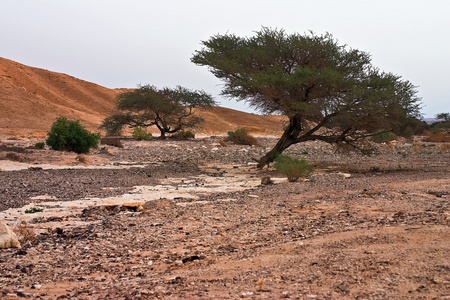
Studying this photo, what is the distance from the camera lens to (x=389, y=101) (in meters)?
17.0

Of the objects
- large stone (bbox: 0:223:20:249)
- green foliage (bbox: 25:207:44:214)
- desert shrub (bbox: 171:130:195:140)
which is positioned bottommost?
green foliage (bbox: 25:207:44:214)

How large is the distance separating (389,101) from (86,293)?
1483cm

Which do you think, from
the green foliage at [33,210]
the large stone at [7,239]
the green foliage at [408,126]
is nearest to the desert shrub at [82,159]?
the green foliage at [33,210]

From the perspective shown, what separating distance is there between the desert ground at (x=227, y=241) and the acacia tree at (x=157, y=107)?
27.5 metres

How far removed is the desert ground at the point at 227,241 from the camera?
13.9 ft

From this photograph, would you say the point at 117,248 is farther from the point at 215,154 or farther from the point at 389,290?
the point at 215,154

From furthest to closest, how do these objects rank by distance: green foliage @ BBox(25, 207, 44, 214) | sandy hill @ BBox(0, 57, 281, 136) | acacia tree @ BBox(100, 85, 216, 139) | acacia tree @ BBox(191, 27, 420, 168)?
sandy hill @ BBox(0, 57, 281, 136)
acacia tree @ BBox(100, 85, 216, 139)
acacia tree @ BBox(191, 27, 420, 168)
green foliage @ BBox(25, 207, 44, 214)

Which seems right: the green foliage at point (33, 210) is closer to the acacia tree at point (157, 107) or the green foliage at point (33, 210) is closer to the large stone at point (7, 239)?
the large stone at point (7, 239)

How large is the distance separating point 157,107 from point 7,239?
34.5 meters

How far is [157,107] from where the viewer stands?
40.2 meters

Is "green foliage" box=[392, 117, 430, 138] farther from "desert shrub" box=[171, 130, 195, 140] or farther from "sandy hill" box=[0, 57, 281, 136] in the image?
"sandy hill" box=[0, 57, 281, 136]

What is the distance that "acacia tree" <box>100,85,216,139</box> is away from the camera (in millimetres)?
40500

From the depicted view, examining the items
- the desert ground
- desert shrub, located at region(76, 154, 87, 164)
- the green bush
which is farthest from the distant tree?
the desert ground

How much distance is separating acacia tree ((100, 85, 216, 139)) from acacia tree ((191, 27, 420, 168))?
21.3 meters
